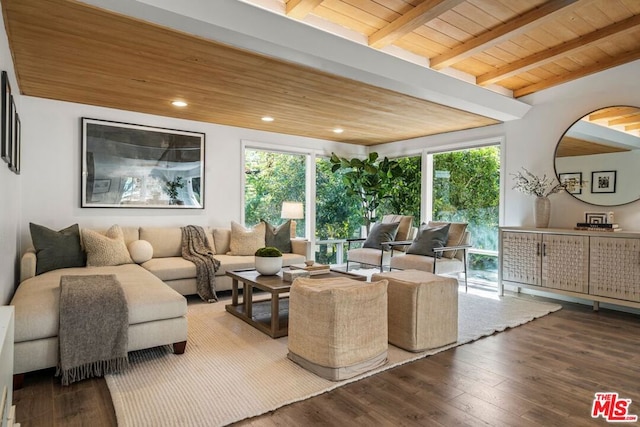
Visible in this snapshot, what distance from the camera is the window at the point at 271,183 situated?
5.86m

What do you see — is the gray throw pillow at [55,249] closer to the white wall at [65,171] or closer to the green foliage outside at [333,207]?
the white wall at [65,171]

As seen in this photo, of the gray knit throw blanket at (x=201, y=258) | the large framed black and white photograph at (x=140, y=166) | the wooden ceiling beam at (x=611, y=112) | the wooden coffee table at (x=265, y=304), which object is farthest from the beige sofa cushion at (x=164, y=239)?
the wooden ceiling beam at (x=611, y=112)

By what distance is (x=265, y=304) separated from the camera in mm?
4059

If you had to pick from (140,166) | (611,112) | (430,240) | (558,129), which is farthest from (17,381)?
(611,112)

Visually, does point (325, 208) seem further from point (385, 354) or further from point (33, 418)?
point (33, 418)

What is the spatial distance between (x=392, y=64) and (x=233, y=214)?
3.25 metres

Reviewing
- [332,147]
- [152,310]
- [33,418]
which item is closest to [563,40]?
[332,147]

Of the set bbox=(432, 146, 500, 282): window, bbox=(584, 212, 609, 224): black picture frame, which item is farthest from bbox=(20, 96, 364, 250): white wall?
bbox=(584, 212, 609, 224): black picture frame

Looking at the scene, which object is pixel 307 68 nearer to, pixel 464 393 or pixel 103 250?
pixel 464 393

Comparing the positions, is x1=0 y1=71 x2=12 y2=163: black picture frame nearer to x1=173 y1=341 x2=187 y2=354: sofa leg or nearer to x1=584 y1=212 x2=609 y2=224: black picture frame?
x1=173 y1=341 x2=187 y2=354: sofa leg

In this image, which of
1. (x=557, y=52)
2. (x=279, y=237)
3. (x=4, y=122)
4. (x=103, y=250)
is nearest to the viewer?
(x=4, y=122)

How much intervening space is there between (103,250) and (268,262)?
5.94ft

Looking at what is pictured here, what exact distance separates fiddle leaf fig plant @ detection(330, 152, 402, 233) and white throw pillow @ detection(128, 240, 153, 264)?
3393mm

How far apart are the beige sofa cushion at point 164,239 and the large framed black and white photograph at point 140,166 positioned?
0.41m
